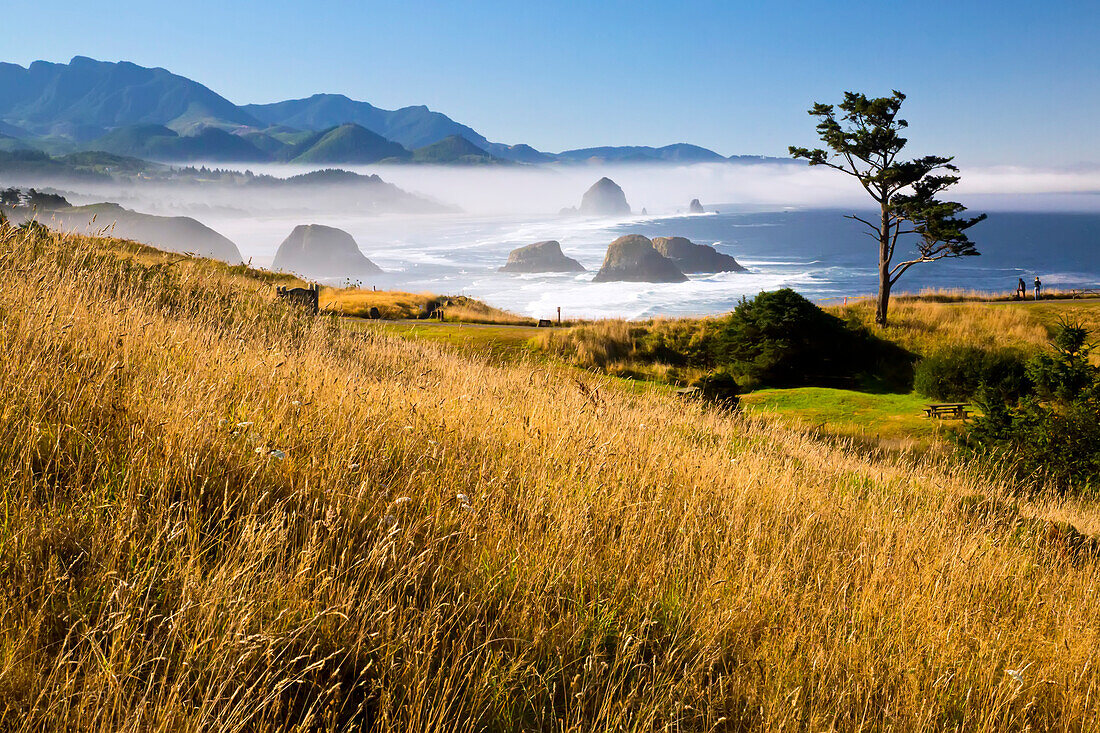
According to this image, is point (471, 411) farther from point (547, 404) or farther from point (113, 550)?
point (113, 550)

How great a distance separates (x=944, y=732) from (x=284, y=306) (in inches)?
474

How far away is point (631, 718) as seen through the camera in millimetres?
2338

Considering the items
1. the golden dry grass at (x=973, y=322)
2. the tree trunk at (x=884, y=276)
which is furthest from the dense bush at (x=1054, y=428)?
the tree trunk at (x=884, y=276)

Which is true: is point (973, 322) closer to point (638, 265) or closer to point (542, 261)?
point (638, 265)

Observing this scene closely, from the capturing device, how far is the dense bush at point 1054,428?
41.2 ft

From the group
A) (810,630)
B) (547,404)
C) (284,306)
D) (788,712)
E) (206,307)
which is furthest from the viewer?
(284,306)

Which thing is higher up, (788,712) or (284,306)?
(284,306)

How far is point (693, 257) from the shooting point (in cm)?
15962

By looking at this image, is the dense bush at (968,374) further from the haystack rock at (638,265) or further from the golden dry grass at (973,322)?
the haystack rock at (638,265)

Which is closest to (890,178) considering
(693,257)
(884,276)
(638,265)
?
(884,276)

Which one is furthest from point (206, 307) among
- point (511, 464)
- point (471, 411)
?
point (511, 464)

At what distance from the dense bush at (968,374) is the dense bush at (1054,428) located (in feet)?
17.5

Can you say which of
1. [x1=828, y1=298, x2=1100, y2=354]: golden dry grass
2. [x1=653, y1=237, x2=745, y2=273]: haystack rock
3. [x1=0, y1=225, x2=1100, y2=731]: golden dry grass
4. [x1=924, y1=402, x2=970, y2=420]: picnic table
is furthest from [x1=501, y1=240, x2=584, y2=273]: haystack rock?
[x1=0, y1=225, x2=1100, y2=731]: golden dry grass

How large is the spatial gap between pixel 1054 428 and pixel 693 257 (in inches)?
5967
